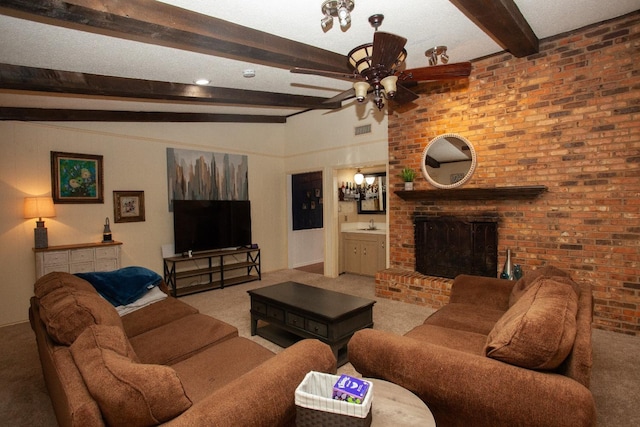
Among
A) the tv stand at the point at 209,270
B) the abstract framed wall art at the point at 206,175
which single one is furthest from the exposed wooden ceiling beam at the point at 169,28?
the tv stand at the point at 209,270

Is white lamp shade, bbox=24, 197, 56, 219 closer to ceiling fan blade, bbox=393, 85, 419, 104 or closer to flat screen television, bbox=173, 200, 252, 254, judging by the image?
flat screen television, bbox=173, 200, 252, 254

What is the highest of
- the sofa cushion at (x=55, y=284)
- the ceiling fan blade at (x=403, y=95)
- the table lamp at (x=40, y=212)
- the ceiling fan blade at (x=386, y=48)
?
the ceiling fan blade at (x=403, y=95)

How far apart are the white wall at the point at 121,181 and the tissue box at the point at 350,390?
462cm

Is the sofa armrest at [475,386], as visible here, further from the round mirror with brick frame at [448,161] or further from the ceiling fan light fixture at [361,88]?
the round mirror with brick frame at [448,161]

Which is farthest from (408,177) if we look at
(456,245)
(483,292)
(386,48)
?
(386,48)

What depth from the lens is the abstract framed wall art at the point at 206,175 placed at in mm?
5355

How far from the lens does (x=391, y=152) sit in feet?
16.4

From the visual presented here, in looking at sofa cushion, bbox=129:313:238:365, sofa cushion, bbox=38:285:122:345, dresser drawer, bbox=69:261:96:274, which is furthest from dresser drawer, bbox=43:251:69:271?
sofa cushion, bbox=38:285:122:345

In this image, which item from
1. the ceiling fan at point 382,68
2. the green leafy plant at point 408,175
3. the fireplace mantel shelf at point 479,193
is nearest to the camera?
the ceiling fan at point 382,68

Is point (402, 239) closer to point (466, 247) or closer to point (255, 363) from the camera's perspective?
point (466, 247)

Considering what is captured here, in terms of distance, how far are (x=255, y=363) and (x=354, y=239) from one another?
4.37 meters

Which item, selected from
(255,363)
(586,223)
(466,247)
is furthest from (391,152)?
(255,363)

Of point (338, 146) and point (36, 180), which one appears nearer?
point (36, 180)

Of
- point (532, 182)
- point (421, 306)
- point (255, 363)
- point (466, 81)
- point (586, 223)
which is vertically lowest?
point (421, 306)
